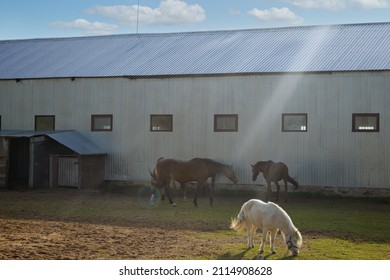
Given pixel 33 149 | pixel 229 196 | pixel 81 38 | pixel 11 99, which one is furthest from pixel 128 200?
pixel 81 38

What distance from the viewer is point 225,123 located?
26016 mm

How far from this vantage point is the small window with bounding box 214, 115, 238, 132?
84.7 ft

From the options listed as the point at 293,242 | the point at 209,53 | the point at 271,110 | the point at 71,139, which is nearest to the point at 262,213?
the point at 293,242

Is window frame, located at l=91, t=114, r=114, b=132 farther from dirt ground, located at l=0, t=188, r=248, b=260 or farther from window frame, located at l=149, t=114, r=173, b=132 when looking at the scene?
dirt ground, located at l=0, t=188, r=248, b=260

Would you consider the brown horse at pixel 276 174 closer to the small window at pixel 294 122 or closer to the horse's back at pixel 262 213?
the small window at pixel 294 122

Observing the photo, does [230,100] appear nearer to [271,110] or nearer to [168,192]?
[271,110]

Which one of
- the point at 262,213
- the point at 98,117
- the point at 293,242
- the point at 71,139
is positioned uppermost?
the point at 98,117

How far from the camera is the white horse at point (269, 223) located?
11805 mm

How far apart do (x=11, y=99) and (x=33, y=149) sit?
4.24 m

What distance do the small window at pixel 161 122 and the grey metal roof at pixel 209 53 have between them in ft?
6.02

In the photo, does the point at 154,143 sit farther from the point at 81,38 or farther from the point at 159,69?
the point at 81,38

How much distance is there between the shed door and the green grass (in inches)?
35.4

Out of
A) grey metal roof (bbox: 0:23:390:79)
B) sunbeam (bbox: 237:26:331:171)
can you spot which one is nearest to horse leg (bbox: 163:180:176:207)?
sunbeam (bbox: 237:26:331:171)

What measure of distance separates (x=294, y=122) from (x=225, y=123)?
9.35 feet
